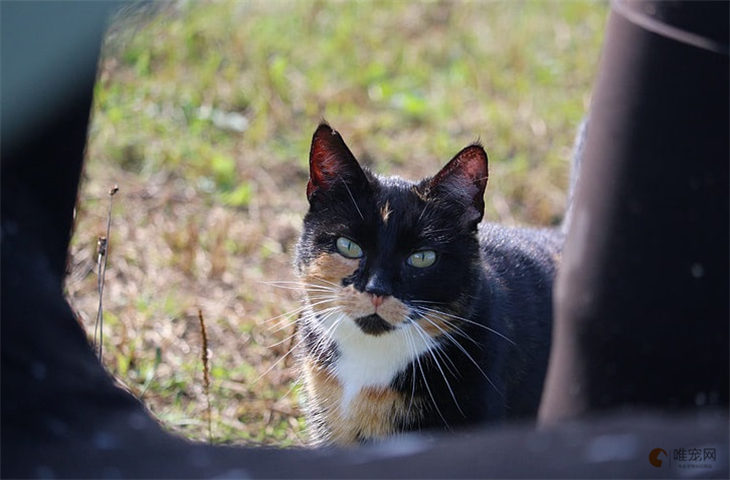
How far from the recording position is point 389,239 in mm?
2934

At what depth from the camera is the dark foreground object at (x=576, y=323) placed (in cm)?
157

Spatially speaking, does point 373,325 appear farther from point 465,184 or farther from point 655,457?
point 655,457

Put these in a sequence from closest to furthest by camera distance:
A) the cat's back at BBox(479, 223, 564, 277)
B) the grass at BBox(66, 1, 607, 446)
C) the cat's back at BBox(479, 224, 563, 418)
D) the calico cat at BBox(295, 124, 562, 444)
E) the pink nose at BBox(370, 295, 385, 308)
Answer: the pink nose at BBox(370, 295, 385, 308)
the calico cat at BBox(295, 124, 562, 444)
the cat's back at BBox(479, 224, 563, 418)
the cat's back at BBox(479, 223, 564, 277)
the grass at BBox(66, 1, 607, 446)

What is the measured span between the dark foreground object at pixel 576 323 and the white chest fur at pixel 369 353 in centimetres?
51

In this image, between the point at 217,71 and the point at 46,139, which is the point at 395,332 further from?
the point at 217,71

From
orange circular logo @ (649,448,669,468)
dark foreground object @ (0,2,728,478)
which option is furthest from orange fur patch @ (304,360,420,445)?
orange circular logo @ (649,448,669,468)

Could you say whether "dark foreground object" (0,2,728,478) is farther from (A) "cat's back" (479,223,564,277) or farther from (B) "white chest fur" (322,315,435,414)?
(A) "cat's back" (479,223,564,277)

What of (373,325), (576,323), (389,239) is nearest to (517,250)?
(389,239)

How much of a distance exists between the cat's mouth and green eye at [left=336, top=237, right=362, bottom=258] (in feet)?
0.67

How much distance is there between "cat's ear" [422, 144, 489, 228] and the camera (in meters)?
2.97

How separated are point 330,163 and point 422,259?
0.42 m

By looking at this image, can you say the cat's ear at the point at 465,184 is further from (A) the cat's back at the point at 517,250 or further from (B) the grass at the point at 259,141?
(B) the grass at the point at 259,141

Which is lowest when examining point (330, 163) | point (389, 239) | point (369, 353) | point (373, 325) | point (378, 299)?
point (369, 353)

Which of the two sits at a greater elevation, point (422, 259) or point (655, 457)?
point (655, 457)
